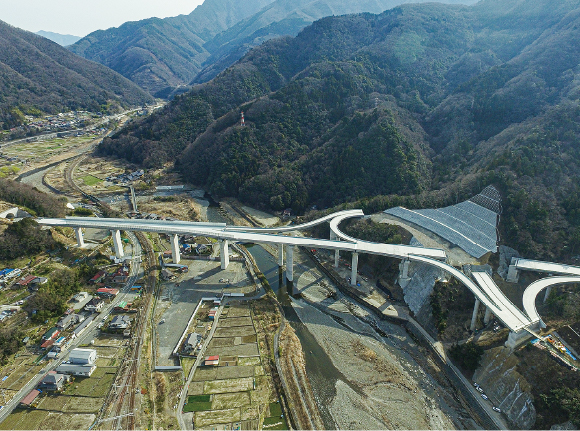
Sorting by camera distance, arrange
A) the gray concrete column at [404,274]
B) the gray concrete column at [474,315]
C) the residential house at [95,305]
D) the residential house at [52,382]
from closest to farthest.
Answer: the residential house at [52,382] → the gray concrete column at [474,315] → the residential house at [95,305] → the gray concrete column at [404,274]

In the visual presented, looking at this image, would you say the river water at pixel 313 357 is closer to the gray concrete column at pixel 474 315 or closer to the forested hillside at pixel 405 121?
→ the gray concrete column at pixel 474 315

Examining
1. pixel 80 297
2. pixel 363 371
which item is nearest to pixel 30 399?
pixel 80 297

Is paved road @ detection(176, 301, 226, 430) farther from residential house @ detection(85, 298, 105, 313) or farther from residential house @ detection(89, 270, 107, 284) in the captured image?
residential house @ detection(89, 270, 107, 284)

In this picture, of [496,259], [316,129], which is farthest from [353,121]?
[496,259]

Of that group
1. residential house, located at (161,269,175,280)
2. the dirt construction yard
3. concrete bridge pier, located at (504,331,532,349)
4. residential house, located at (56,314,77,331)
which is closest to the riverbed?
the dirt construction yard

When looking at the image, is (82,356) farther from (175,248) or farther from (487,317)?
(487,317)

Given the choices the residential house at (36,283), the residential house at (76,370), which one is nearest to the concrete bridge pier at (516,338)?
the residential house at (76,370)
